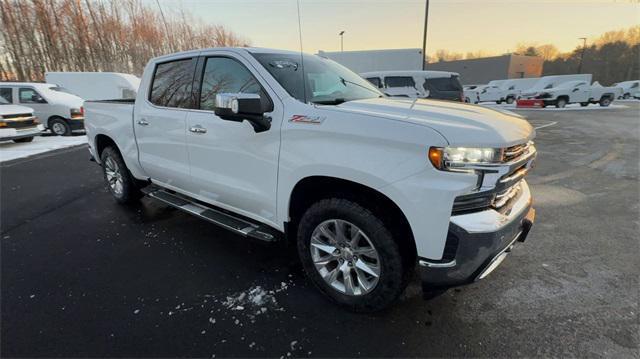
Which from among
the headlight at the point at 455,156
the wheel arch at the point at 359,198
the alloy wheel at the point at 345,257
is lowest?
the alloy wheel at the point at 345,257

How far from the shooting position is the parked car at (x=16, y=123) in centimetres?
920

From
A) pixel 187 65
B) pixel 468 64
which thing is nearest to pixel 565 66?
pixel 468 64

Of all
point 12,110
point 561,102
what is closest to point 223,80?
point 12,110

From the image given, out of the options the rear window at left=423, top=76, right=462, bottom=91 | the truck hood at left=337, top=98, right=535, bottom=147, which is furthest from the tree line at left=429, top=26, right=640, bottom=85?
the truck hood at left=337, top=98, right=535, bottom=147

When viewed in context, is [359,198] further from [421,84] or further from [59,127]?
[59,127]

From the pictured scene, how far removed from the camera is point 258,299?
104 inches

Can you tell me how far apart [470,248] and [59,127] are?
558 inches

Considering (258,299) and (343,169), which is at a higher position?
(343,169)

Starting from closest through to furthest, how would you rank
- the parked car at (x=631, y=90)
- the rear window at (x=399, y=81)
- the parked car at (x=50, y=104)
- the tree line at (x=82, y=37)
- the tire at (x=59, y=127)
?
the parked car at (x=50, y=104), the tire at (x=59, y=127), the rear window at (x=399, y=81), the tree line at (x=82, y=37), the parked car at (x=631, y=90)

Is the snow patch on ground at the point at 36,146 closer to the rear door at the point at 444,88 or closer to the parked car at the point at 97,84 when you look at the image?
the parked car at the point at 97,84

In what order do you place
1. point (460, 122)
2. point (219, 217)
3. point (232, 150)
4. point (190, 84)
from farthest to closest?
point (190, 84), point (219, 217), point (232, 150), point (460, 122)

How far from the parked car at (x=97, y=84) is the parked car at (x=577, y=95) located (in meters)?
25.3

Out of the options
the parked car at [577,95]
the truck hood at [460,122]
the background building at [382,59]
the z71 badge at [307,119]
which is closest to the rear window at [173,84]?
the z71 badge at [307,119]

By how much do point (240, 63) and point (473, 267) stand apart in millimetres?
2435
